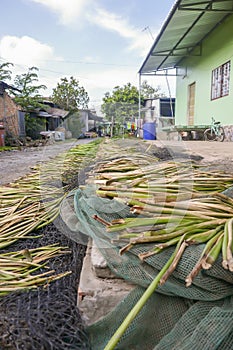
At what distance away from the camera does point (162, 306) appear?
0.98m

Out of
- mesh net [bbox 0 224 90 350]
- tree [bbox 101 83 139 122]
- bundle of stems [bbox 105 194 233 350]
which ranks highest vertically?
tree [bbox 101 83 139 122]

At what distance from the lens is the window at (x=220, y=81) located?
787 cm

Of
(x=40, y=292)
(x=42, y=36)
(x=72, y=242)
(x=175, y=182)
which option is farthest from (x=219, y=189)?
(x=42, y=36)

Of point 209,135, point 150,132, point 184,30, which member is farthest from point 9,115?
point 209,135

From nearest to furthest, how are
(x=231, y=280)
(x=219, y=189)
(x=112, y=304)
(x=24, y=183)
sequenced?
(x=231, y=280), (x=112, y=304), (x=219, y=189), (x=24, y=183)

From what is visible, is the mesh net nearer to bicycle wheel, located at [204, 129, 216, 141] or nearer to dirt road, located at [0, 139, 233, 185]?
dirt road, located at [0, 139, 233, 185]

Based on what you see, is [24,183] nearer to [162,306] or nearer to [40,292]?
[40,292]

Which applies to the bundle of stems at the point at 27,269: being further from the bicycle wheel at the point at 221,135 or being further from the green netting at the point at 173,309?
the bicycle wheel at the point at 221,135

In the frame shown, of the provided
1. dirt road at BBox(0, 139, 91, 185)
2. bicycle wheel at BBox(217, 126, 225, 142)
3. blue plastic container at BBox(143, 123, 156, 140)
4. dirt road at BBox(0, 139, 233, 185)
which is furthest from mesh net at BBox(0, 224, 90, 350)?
blue plastic container at BBox(143, 123, 156, 140)

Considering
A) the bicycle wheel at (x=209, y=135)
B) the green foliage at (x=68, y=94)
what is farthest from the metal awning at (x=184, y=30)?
the green foliage at (x=68, y=94)

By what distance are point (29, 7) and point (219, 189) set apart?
16.8 m

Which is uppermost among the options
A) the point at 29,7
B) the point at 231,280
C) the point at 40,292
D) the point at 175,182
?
the point at 29,7

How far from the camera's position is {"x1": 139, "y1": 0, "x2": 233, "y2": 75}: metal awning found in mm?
6621

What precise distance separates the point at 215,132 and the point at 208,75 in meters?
2.25
